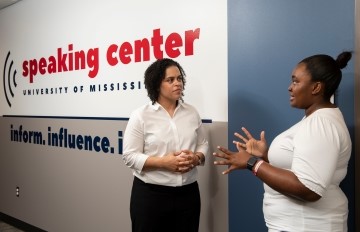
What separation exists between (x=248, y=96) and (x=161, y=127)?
0.57 meters

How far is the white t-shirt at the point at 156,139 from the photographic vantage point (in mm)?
1897

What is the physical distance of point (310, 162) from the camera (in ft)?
3.88

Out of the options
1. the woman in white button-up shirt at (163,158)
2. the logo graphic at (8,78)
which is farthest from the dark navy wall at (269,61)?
the logo graphic at (8,78)

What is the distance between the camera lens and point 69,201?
3.33 metres

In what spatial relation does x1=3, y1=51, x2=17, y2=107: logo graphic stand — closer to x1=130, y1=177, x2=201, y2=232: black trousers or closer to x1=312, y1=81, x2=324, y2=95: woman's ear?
x1=130, y1=177, x2=201, y2=232: black trousers

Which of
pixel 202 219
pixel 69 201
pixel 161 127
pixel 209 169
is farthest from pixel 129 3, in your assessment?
pixel 69 201

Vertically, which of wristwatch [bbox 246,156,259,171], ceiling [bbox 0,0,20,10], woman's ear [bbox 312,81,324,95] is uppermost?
ceiling [bbox 0,0,20,10]

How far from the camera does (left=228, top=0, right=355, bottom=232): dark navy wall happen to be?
1.71 metres

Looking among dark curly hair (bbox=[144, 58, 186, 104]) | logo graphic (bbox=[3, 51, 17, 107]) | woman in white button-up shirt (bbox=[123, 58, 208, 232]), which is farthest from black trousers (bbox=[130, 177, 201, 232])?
logo graphic (bbox=[3, 51, 17, 107])

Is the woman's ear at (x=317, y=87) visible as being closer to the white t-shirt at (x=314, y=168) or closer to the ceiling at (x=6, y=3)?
the white t-shirt at (x=314, y=168)

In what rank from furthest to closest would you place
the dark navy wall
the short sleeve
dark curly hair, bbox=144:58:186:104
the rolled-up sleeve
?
dark curly hair, bbox=144:58:186:104 < the rolled-up sleeve < the dark navy wall < the short sleeve

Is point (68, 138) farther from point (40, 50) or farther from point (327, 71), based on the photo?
point (327, 71)

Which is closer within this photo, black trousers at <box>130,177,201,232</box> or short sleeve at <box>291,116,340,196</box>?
short sleeve at <box>291,116,340,196</box>

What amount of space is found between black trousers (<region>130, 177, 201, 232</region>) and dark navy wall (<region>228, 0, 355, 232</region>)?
1.19 ft
